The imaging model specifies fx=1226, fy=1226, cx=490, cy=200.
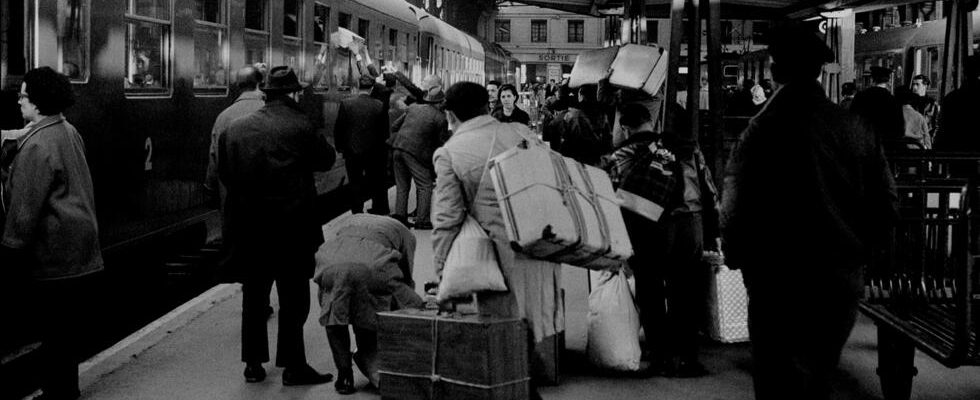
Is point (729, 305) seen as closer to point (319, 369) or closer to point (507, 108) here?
point (319, 369)

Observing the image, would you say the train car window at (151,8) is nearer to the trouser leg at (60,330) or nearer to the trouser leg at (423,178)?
the trouser leg at (60,330)

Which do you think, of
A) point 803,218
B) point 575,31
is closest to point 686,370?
point 803,218

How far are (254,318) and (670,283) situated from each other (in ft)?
8.00

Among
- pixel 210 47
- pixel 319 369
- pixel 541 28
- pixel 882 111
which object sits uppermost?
pixel 541 28

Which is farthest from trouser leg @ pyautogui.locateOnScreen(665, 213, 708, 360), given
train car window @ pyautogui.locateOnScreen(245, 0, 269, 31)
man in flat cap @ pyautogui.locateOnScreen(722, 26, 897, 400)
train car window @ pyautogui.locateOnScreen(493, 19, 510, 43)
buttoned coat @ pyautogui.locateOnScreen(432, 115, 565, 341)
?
train car window @ pyautogui.locateOnScreen(493, 19, 510, 43)

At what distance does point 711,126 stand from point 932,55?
1933 centimetres

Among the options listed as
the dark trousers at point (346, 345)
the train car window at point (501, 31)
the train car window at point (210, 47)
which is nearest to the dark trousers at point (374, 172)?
the train car window at point (210, 47)

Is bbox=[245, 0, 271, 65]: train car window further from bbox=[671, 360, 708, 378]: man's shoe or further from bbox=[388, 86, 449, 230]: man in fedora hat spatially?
bbox=[671, 360, 708, 378]: man's shoe

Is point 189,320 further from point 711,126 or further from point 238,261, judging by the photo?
point 711,126

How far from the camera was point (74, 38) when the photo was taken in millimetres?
7996

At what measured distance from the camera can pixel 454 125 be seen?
5.77m

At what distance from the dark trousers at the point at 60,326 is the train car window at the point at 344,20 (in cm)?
1075

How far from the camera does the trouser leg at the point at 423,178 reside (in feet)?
46.6

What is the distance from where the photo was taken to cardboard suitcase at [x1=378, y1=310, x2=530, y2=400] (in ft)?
18.0
